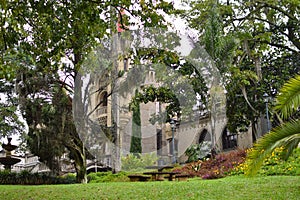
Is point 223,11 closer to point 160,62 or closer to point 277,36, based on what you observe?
point 277,36

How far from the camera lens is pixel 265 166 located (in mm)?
12266

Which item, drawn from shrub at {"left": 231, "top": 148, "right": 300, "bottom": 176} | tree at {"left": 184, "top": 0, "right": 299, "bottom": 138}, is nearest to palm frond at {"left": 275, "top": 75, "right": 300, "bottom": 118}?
shrub at {"left": 231, "top": 148, "right": 300, "bottom": 176}

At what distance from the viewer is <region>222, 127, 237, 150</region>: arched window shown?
2189cm

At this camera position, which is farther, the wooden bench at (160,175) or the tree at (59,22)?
the wooden bench at (160,175)

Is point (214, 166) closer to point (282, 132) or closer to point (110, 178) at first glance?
point (110, 178)

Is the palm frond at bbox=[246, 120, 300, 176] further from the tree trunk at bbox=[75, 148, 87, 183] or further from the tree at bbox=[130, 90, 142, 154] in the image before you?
the tree trunk at bbox=[75, 148, 87, 183]

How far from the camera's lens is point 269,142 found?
621 centimetres

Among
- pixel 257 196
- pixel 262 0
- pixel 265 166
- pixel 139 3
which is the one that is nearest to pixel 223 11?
pixel 262 0

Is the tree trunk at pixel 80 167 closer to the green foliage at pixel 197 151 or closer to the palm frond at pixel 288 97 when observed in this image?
the green foliage at pixel 197 151

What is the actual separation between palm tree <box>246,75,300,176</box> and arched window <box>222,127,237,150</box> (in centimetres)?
1560

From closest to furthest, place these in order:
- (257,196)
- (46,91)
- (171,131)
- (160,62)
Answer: (257,196)
(160,62)
(171,131)
(46,91)

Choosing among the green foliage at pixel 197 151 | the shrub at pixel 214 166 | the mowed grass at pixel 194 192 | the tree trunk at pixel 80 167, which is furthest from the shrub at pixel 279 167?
the tree trunk at pixel 80 167

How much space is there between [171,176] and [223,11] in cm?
811

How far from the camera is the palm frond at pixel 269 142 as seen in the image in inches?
244
